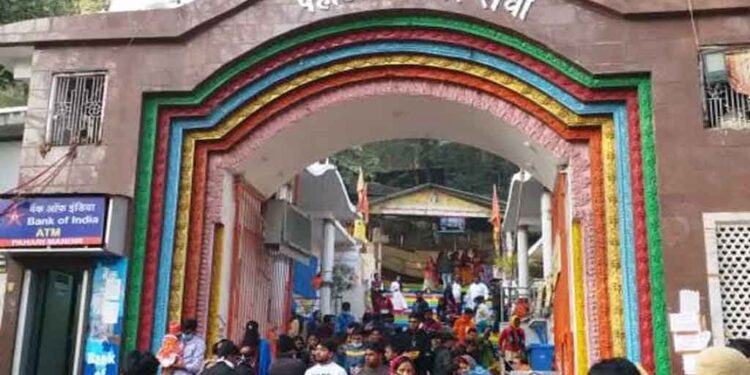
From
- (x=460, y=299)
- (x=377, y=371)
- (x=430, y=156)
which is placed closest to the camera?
(x=377, y=371)

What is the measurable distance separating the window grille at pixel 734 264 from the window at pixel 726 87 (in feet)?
3.33

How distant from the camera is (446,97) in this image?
29.2ft

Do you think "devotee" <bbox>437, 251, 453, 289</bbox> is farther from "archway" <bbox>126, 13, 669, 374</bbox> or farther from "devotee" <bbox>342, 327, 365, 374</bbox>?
"archway" <bbox>126, 13, 669, 374</bbox>

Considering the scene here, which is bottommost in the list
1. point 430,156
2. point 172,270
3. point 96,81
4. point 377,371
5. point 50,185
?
point 377,371

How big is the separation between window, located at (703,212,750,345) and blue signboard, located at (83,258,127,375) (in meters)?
5.82

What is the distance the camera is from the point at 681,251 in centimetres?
771

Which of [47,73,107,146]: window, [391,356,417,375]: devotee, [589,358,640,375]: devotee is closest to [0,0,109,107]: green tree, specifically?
[47,73,107,146]: window

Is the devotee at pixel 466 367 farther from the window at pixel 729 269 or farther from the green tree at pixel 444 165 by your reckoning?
the green tree at pixel 444 165

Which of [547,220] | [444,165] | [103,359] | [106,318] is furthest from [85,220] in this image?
[444,165]

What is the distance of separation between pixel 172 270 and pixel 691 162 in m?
5.36

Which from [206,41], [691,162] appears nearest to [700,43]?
[691,162]

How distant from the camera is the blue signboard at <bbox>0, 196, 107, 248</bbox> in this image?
27.3ft

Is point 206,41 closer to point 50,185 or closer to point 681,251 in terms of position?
point 50,185

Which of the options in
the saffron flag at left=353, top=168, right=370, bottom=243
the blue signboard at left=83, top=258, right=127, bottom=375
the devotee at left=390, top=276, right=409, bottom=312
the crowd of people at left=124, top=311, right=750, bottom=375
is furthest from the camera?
the saffron flag at left=353, top=168, right=370, bottom=243
